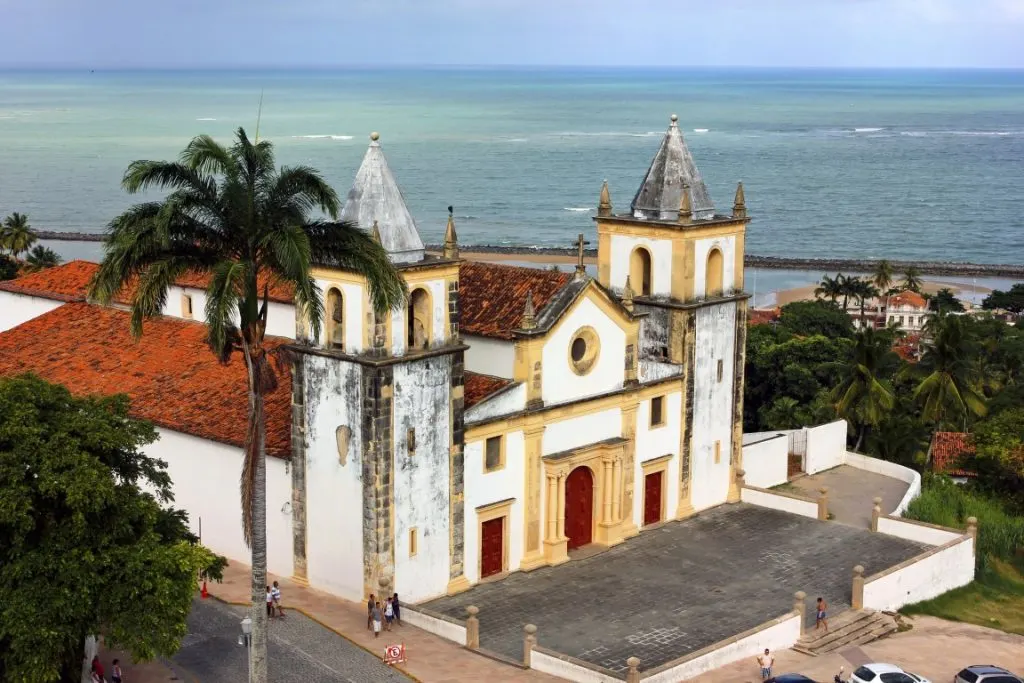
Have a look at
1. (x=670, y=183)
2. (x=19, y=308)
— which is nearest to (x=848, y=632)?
(x=670, y=183)

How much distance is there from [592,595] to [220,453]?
9.64 m

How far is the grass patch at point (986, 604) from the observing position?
37.4 meters

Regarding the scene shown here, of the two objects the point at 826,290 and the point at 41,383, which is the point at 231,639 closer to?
the point at 41,383

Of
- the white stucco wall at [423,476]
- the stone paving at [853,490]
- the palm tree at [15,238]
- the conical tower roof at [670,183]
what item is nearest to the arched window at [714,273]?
the conical tower roof at [670,183]

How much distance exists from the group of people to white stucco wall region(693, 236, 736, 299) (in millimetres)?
12949

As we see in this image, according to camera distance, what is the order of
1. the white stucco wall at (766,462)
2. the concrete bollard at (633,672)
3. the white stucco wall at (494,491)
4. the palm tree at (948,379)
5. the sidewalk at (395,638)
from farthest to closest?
1. the palm tree at (948,379)
2. the white stucco wall at (766,462)
3. the white stucco wall at (494,491)
4. the sidewalk at (395,638)
5. the concrete bollard at (633,672)

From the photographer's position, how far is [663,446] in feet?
135

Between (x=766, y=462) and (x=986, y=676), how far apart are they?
1535 cm

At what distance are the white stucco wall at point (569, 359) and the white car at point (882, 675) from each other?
10220mm

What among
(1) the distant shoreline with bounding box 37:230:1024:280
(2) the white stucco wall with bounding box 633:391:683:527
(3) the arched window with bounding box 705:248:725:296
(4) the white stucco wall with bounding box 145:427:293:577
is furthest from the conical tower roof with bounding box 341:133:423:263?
(1) the distant shoreline with bounding box 37:230:1024:280

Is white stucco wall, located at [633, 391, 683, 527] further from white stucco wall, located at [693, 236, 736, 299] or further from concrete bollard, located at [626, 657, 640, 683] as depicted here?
concrete bollard, located at [626, 657, 640, 683]

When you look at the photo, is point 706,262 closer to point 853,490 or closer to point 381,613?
point 853,490

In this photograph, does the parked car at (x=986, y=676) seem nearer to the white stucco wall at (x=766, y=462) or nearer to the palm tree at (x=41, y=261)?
the white stucco wall at (x=766, y=462)

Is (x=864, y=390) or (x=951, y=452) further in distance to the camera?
(x=951, y=452)
